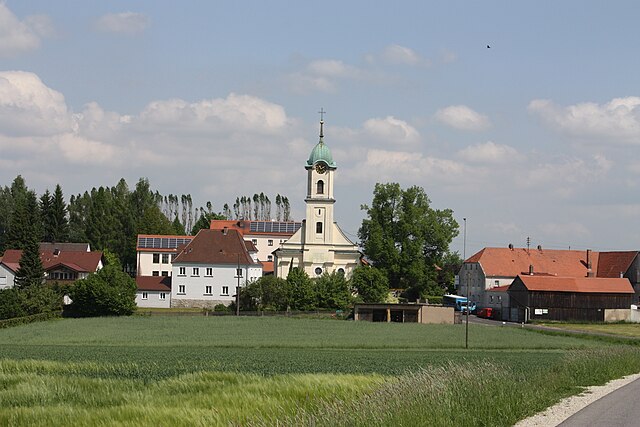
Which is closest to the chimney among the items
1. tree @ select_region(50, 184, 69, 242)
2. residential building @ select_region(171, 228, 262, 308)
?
residential building @ select_region(171, 228, 262, 308)

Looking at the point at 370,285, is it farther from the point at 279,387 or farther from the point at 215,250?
the point at 279,387

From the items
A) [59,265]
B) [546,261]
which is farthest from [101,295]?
[546,261]

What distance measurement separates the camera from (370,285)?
97688mm

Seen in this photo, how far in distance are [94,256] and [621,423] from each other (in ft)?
317

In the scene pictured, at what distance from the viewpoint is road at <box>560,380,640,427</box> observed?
20969 mm

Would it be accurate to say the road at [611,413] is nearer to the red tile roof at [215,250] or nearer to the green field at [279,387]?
the green field at [279,387]

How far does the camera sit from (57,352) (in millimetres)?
44844

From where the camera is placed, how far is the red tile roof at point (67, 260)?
10800cm

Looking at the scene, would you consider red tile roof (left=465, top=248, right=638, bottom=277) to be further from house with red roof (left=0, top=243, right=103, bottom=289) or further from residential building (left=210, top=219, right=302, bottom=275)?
house with red roof (left=0, top=243, right=103, bottom=289)

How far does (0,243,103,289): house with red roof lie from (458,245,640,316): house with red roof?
43326 mm

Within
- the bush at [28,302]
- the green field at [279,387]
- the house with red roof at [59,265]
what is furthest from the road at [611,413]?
the house with red roof at [59,265]

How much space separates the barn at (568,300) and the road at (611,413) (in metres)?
69.7


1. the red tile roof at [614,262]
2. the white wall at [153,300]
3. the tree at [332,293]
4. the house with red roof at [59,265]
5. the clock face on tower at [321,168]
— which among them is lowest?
the white wall at [153,300]

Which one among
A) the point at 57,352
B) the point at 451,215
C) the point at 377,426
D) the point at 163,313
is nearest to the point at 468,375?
the point at 377,426
